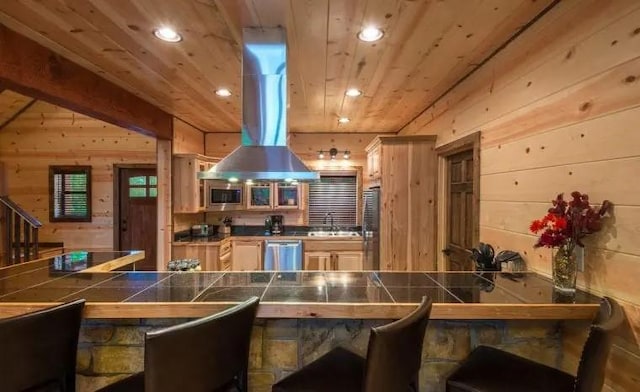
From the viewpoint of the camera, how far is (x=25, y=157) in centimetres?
598

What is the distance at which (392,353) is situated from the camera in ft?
3.86

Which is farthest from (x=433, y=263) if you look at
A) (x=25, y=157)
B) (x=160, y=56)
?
(x=25, y=157)

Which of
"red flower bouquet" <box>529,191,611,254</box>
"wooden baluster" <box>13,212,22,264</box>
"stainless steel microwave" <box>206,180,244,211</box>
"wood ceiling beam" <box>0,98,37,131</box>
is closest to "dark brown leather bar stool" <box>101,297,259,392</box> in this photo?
"red flower bouquet" <box>529,191,611,254</box>

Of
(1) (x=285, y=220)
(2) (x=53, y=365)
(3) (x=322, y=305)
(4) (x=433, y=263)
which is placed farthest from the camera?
(1) (x=285, y=220)

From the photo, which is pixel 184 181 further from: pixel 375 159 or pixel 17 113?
pixel 17 113

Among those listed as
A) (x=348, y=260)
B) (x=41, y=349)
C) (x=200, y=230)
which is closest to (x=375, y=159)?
(x=348, y=260)

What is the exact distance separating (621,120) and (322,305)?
1.46 m

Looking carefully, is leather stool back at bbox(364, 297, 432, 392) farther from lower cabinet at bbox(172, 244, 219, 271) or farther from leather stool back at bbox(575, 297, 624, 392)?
lower cabinet at bbox(172, 244, 219, 271)

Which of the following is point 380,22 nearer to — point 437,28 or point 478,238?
point 437,28

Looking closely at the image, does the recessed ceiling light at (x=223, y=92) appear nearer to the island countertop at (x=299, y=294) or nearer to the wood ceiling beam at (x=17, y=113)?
the island countertop at (x=299, y=294)

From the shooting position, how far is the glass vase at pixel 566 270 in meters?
1.66

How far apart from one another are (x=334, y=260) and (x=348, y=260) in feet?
0.66

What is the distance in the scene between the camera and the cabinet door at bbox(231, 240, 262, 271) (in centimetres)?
516

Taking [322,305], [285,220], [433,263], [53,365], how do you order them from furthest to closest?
[285,220], [433,263], [322,305], [53,365]
